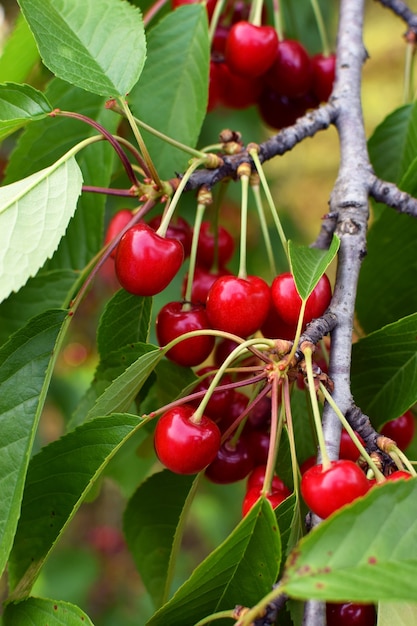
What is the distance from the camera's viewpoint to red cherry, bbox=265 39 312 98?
1.64 meters

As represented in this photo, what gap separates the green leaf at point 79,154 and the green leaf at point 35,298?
120mm

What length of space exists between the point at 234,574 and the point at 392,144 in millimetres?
1065

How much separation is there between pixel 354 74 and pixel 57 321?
861mm

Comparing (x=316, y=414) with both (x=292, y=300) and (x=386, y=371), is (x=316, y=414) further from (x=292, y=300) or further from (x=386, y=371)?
(x=386, y=371)

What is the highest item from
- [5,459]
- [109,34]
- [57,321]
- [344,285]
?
[109,34]

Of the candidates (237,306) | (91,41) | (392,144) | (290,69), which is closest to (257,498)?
(237,306)

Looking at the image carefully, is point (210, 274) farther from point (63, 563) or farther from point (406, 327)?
point (63, 563)

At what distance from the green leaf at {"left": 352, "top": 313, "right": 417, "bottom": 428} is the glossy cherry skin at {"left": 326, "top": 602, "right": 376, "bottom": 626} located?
330 mm

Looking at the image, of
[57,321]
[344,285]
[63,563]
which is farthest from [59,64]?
[63,563]

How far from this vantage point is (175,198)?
115cm

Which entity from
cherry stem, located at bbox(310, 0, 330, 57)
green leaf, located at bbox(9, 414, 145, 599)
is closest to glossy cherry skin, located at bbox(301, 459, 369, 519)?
green leaf, located at bbox(9, 414, 145, 599)

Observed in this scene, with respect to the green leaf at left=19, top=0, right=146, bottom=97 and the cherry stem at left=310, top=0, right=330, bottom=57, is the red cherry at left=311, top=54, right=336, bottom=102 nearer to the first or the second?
the cherry stem at left=310, top=0, right=330, bottom=57

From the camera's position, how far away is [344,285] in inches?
45.7

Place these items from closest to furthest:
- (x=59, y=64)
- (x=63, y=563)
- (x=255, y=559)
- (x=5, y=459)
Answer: (x=255, y=559) → (x=5, y=459) → (x=59, y=64) → (x=63, y=563)
